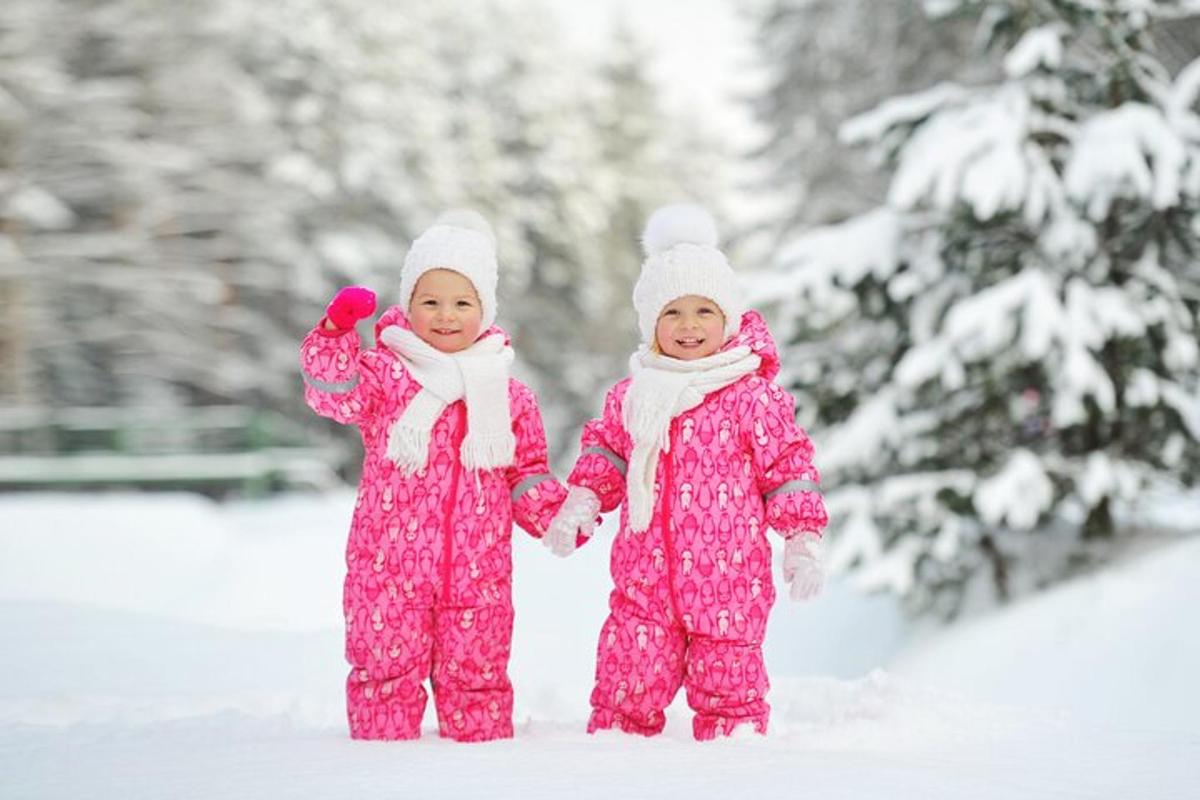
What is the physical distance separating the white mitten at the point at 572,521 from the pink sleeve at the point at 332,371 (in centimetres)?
64

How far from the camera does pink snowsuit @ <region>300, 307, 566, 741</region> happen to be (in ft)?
12.3

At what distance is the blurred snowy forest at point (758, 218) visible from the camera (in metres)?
7.33

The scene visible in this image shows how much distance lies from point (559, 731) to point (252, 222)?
59.8 ft

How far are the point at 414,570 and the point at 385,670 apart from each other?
0.28 metres

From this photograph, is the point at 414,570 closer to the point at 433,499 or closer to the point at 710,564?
the point at 433,499

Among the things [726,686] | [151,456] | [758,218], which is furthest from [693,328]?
[151,456]

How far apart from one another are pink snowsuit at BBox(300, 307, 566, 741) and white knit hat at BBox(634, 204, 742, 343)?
24.1 inches

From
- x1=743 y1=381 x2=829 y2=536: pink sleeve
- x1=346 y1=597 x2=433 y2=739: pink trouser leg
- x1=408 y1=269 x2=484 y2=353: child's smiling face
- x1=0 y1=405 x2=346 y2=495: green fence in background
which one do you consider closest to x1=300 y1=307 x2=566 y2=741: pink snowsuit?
x1=346 y1=597 x2=433 y2=739: pink trouser leg

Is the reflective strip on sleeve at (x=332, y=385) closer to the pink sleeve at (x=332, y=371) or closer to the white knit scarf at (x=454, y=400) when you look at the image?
the pink sleeve at (x=332, y=371)

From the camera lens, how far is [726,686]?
3.74 m

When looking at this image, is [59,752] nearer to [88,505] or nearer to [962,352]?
[962,352]

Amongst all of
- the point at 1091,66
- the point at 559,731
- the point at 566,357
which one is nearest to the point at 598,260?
the point at 566,357

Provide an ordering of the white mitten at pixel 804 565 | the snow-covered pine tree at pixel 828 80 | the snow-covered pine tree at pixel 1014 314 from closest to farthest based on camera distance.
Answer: the white mitten at pixel 804 565, the snow-covered pine tree at pixel 1014 314, the snow-covered pine tree at pixel 828 80

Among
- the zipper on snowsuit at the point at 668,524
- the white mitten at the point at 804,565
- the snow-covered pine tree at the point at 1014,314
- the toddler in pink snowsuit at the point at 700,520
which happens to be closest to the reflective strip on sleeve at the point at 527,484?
the toddler in pink snowsuit at the point at 700,520
